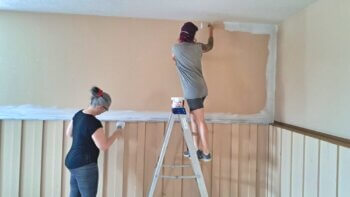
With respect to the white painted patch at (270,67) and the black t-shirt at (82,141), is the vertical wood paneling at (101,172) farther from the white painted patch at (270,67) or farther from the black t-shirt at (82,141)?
the white painted patch at (270,67)

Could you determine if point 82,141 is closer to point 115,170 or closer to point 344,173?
point 115,170

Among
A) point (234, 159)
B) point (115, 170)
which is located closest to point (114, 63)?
point (115, 170)

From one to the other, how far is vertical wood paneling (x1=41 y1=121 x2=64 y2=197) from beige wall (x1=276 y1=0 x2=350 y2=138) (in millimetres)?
2396

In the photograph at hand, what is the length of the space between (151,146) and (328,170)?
5.47ft

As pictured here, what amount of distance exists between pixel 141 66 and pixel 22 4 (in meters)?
1.27

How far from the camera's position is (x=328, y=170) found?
2076 mm

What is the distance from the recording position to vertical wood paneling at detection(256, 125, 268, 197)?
10.1 feet

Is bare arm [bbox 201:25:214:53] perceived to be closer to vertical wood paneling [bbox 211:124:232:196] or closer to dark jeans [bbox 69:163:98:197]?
vertical wood paneling [bbox 211:124:232:196]

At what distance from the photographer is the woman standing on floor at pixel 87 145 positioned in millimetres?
2352

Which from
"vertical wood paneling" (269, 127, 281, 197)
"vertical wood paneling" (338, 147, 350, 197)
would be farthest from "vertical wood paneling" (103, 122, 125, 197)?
"vertical wood paneling" (338, 147, 350, 197)

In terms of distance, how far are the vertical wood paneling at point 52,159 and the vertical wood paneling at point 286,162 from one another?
228cm

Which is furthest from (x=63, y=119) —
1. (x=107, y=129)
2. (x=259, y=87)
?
(x=259, y=87)

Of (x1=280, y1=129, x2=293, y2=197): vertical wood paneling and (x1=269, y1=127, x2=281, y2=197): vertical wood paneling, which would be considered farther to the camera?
(x1=269, y1=127, x2=281, y2=197): vertical wood paneling

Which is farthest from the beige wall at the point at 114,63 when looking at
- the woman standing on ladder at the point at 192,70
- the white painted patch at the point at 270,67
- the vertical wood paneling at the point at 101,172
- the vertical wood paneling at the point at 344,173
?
the vertical wood paneling at the point at 344,173
